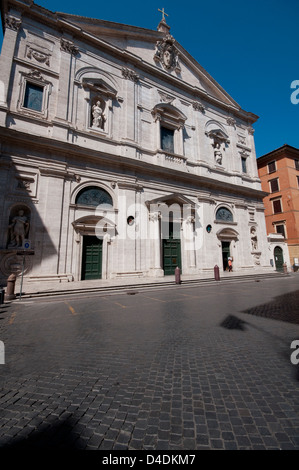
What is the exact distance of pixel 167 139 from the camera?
19531 mm

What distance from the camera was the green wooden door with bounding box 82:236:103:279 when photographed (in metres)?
13.9

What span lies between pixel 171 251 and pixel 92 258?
6726 millimetres

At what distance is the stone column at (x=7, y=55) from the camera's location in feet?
40.6

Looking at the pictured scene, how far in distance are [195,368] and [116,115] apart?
1825cm

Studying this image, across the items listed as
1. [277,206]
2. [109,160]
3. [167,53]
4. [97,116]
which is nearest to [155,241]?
[109,160]

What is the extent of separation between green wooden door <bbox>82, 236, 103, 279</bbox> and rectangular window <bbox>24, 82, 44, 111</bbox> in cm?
928

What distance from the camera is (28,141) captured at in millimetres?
12406

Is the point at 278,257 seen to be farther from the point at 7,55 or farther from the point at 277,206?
the point at 7,55

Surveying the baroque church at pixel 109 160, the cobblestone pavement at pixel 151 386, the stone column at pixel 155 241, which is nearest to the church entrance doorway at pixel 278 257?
the baroque church at pixel 109 160

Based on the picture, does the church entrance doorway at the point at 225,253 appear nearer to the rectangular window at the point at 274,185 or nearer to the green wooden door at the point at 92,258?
the green wooden door at the point at 92,258

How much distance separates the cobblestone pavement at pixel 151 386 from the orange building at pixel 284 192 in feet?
96.4

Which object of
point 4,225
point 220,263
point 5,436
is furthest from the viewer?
point 220,263
